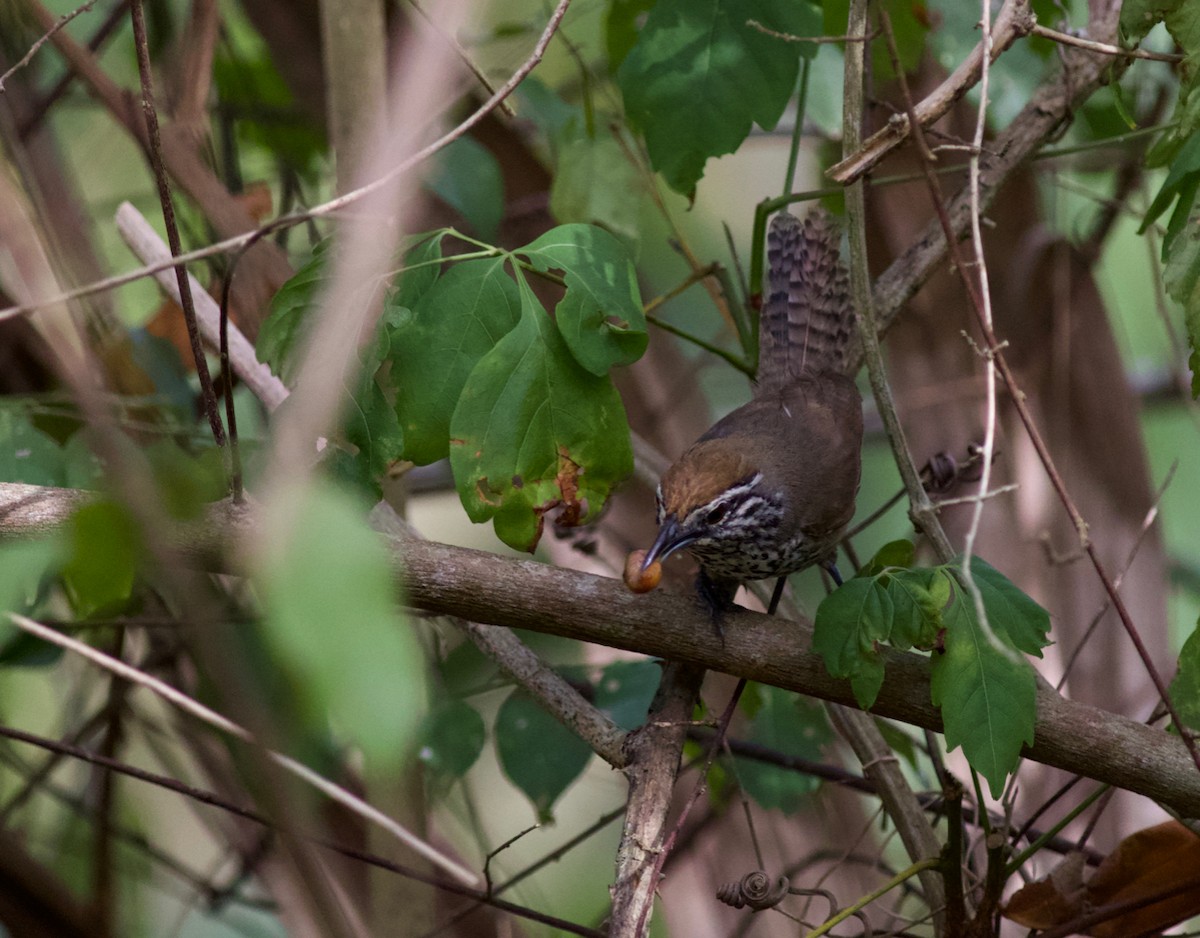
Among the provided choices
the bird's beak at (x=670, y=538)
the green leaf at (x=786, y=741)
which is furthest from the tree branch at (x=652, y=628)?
the green leaf at (x=786, y=741)

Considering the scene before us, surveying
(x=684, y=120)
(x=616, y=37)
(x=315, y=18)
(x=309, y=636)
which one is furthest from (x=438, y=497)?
(x=309, y=636)

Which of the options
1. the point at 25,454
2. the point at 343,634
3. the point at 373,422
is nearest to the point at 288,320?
the point at 373,422

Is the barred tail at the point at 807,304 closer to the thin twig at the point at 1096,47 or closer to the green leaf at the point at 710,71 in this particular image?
the green leaf at the point at 710,71

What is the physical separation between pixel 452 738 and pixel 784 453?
4.14ft

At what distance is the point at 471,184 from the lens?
11.6 ft

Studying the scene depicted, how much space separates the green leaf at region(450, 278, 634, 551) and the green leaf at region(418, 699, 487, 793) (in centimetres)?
129

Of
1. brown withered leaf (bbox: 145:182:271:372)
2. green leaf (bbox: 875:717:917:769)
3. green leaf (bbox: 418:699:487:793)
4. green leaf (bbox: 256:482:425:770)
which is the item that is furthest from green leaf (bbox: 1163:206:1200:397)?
brown withered leaf (bbox: 145:182:271:372)

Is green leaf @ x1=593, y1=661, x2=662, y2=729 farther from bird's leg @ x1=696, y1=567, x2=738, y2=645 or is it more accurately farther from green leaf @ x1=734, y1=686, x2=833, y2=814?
bird's leg @ x1=696, y1=567, x2=738, y2=645

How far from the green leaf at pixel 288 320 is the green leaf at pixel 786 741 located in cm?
196

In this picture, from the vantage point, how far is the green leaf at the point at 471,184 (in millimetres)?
3482

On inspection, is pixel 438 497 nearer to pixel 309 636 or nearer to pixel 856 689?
pixel 856 689

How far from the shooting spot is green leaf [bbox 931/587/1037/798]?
1979mm

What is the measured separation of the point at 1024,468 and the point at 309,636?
171 inches

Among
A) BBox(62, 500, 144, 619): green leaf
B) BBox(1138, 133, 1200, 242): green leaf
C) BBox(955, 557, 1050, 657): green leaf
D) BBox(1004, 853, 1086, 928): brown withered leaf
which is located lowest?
BBox(62, 500, 144, 619): green leaf
